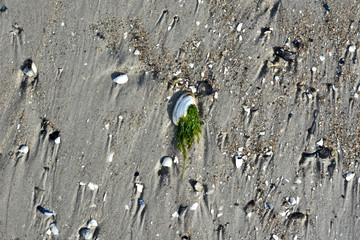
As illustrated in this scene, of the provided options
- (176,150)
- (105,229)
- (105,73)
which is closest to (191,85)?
(176,150)

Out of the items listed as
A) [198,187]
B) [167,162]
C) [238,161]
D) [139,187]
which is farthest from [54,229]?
[238,161]

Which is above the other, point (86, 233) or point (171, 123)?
point (171, 123)

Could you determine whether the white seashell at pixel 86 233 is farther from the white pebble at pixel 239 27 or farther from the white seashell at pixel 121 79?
the white pebble at pixel 239 27

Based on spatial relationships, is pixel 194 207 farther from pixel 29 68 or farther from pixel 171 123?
pixel 29 68

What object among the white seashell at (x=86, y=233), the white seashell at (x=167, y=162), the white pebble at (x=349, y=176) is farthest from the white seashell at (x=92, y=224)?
the white pebble at (x=349, y=176)

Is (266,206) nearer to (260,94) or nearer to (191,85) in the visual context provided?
(260,94)

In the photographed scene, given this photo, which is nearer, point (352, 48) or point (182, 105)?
point (182, 105)

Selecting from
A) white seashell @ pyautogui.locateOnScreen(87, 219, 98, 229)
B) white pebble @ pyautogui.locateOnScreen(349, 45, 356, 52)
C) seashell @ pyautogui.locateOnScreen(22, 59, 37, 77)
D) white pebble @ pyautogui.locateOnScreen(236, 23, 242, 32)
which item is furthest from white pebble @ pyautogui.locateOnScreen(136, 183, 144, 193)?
white pebble @ pyautogui.locateOnScreen(349, 45, 356, 52)
